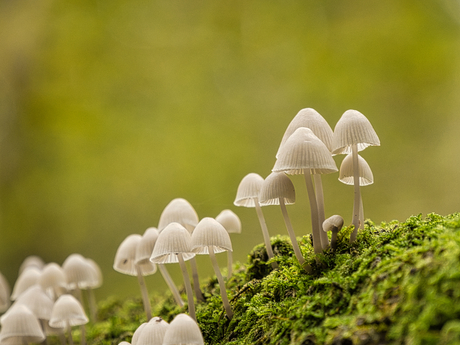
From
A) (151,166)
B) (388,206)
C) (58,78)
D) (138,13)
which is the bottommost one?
(388,206)

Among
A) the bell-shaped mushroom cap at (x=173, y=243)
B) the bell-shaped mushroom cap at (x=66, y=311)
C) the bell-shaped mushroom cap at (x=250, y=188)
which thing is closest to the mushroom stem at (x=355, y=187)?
the bell-shaped mushroom cap at (x=250, y=188)

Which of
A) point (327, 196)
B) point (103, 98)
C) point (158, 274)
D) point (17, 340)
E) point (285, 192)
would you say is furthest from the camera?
point (103, 98)

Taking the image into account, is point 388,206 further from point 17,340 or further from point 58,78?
point 58,78

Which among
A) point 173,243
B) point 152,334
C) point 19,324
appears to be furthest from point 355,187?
point 19,324

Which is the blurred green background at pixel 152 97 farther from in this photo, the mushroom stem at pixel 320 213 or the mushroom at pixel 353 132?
the mushroom at pixel 353 132

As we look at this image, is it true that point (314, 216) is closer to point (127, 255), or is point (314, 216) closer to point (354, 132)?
point (354, 132)

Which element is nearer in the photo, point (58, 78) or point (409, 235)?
point (409, 235)

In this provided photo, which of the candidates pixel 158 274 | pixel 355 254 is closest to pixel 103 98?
pixel 158 274
